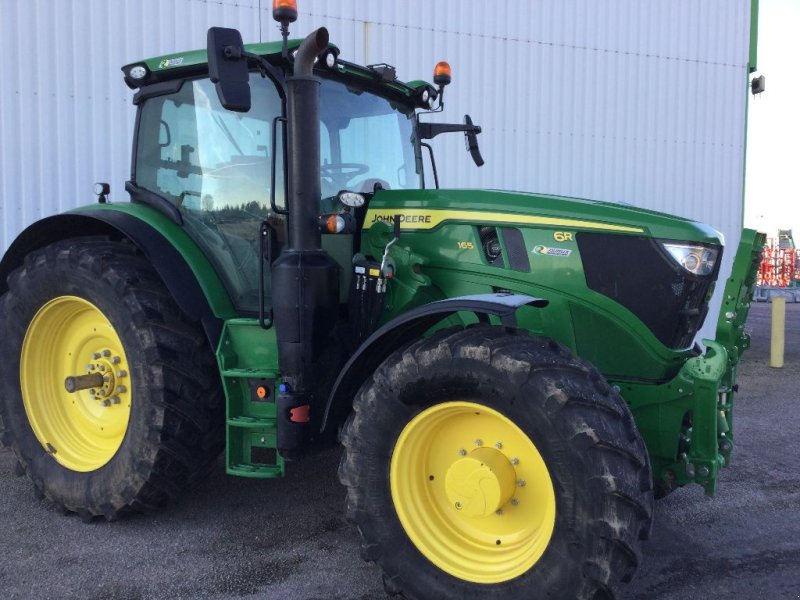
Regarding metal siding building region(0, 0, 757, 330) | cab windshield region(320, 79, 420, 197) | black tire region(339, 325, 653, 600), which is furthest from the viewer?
metal siding building region(0, 0, 757, 330)

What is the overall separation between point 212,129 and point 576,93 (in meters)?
6.04

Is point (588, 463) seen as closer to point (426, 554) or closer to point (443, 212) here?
point (426, 554)

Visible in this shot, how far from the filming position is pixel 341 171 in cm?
370

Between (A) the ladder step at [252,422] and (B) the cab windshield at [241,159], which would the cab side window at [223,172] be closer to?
(B) the cab windshield at [241,159]

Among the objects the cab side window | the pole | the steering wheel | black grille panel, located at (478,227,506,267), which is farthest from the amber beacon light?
the pole

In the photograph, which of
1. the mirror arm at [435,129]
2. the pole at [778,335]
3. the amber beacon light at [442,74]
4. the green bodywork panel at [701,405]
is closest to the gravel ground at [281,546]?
the green bodywork panel at [701,405]

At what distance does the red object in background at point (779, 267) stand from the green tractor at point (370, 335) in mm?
22695

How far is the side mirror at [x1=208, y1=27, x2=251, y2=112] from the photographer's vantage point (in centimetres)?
288

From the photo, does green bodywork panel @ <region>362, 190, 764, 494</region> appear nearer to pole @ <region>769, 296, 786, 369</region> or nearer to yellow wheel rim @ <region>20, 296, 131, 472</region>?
yellow wheel rim @ <region>20, 296, 131, 472</region>

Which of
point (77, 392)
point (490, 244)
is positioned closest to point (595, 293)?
point (490, 244)

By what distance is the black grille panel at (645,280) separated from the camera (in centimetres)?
309

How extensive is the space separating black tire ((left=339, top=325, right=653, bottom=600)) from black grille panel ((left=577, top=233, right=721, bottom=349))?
0.61 metres

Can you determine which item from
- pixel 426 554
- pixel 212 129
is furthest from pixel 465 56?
pixel 426 554

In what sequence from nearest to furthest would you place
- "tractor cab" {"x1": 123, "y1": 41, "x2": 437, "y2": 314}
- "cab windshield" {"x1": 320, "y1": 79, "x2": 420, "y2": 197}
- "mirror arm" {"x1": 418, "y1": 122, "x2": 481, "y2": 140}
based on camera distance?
"tractor cab" {"x1": 123, "y1": 41, "x2": 437, "y2": 314}, "cab windshield" {"x1": 320, "y1": 79, "x2": 420, "y2": 197}, "mirror arm" {"x1": 418, "y1": 122, "x2": 481, "y2": 140}
